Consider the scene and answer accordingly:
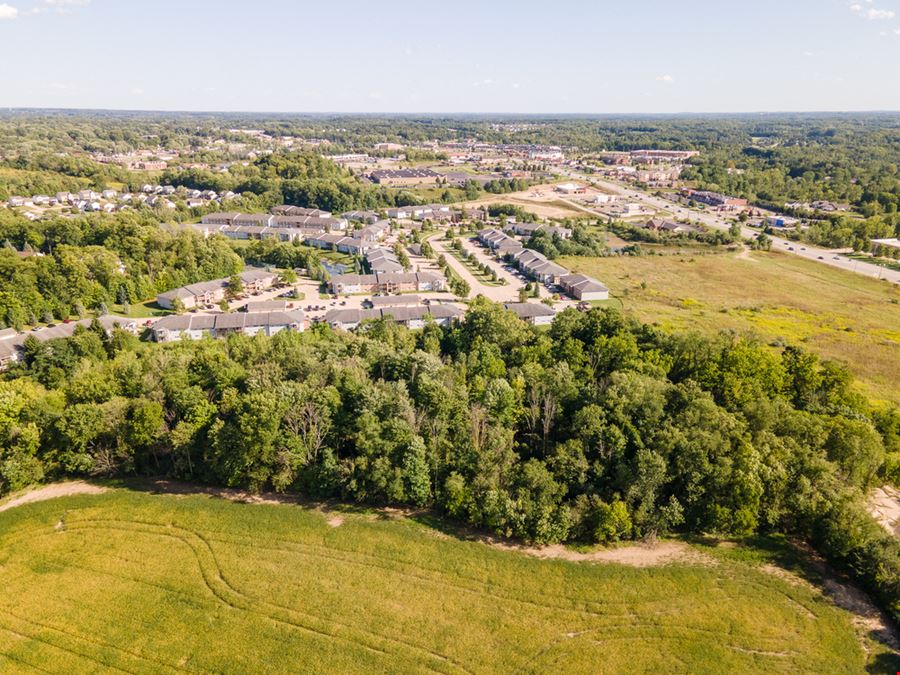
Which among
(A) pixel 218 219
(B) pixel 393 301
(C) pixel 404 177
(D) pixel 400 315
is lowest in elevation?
(B) pixel 393 301

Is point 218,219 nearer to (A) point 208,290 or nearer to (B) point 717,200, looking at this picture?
(A) point 208,290

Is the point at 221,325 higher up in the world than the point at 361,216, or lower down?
lower down

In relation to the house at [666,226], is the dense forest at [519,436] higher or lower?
lower

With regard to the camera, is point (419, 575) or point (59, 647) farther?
point (419, 575)

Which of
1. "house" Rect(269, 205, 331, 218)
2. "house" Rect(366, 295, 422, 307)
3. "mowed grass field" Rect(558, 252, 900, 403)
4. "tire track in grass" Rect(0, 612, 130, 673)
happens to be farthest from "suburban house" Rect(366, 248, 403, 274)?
"tire track in grass" Rect(0, 612, 130, 673)

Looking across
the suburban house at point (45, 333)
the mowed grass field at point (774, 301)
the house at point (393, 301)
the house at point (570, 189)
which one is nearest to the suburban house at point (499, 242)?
the mowed grass field at point (774, 301)

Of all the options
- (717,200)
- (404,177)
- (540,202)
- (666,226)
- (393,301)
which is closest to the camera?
(393,301)

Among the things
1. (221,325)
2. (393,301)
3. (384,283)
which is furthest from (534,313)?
(221,325)

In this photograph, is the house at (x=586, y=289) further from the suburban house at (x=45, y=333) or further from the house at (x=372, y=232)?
the suburban house at (x=45, y=333)
